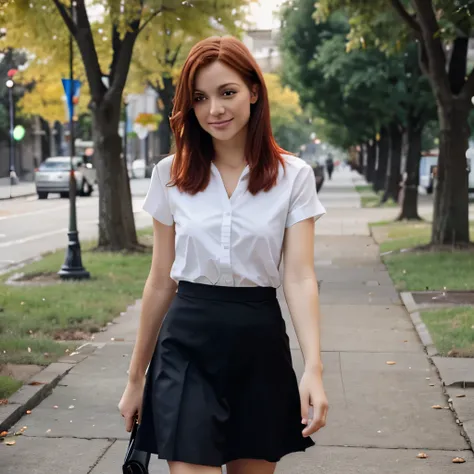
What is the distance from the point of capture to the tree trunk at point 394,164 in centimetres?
3409

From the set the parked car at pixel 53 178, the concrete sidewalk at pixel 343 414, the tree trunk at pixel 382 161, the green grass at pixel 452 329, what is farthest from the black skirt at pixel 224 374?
the tree trunk at pixel 382 161

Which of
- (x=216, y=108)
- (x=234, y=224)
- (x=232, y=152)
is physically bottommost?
(x=234, y=224)

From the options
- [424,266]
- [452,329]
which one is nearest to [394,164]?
[424,266]

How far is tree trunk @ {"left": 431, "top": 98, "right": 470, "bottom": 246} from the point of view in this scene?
1645cm

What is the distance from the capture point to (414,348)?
27.7 ft

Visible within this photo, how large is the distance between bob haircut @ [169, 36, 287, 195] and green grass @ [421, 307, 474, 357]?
17.1ft

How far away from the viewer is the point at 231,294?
118 inches

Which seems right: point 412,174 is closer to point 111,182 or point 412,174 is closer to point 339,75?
point 339,75

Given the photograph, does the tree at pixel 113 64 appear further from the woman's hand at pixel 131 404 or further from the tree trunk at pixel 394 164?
the tree trunk at pixel 394 164

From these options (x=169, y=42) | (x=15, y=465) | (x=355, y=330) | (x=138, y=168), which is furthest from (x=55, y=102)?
(x=15, y=465)

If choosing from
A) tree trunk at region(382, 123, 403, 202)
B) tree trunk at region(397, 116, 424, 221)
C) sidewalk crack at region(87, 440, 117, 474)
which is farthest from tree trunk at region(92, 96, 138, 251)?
tree trunk at region(382, 123, 403, 202)

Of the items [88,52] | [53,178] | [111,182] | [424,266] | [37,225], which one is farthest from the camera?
[53,178]

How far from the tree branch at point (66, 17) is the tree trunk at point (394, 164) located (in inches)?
739

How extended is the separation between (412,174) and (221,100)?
2374cm
